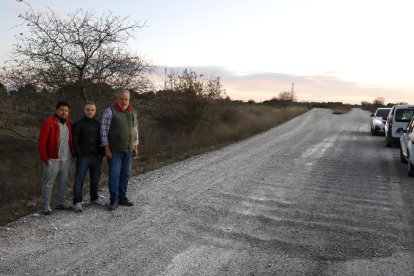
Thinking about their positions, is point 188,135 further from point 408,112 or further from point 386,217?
point 386,217

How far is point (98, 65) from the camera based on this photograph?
12.6 m

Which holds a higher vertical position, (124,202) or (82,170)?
(82,170)

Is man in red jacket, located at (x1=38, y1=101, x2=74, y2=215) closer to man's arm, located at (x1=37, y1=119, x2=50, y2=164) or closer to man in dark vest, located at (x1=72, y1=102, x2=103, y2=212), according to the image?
man's arm, located at (x1=37, y1=119, x2=50, y2=164)

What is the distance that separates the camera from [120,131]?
6871 mm

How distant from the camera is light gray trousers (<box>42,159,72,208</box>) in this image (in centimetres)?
658

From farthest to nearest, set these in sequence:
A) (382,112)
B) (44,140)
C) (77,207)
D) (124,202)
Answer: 1. (382,112)
2. (124,202)
3. (77,207)
4. (44,140)

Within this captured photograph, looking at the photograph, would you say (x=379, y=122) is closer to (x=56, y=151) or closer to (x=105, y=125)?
(x=105, y=125)

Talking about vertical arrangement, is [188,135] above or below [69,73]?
below

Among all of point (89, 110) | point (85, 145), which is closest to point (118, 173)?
point (85, 145)

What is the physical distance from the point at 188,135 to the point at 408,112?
11.6m

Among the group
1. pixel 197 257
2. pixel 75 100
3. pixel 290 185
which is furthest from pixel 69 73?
pixel 197 257

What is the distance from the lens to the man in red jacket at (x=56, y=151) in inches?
256

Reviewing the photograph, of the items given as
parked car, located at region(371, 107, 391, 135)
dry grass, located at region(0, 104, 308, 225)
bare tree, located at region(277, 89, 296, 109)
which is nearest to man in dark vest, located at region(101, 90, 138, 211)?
dry grass, located at region(0, 104, 308, 225)

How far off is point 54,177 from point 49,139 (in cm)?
61
